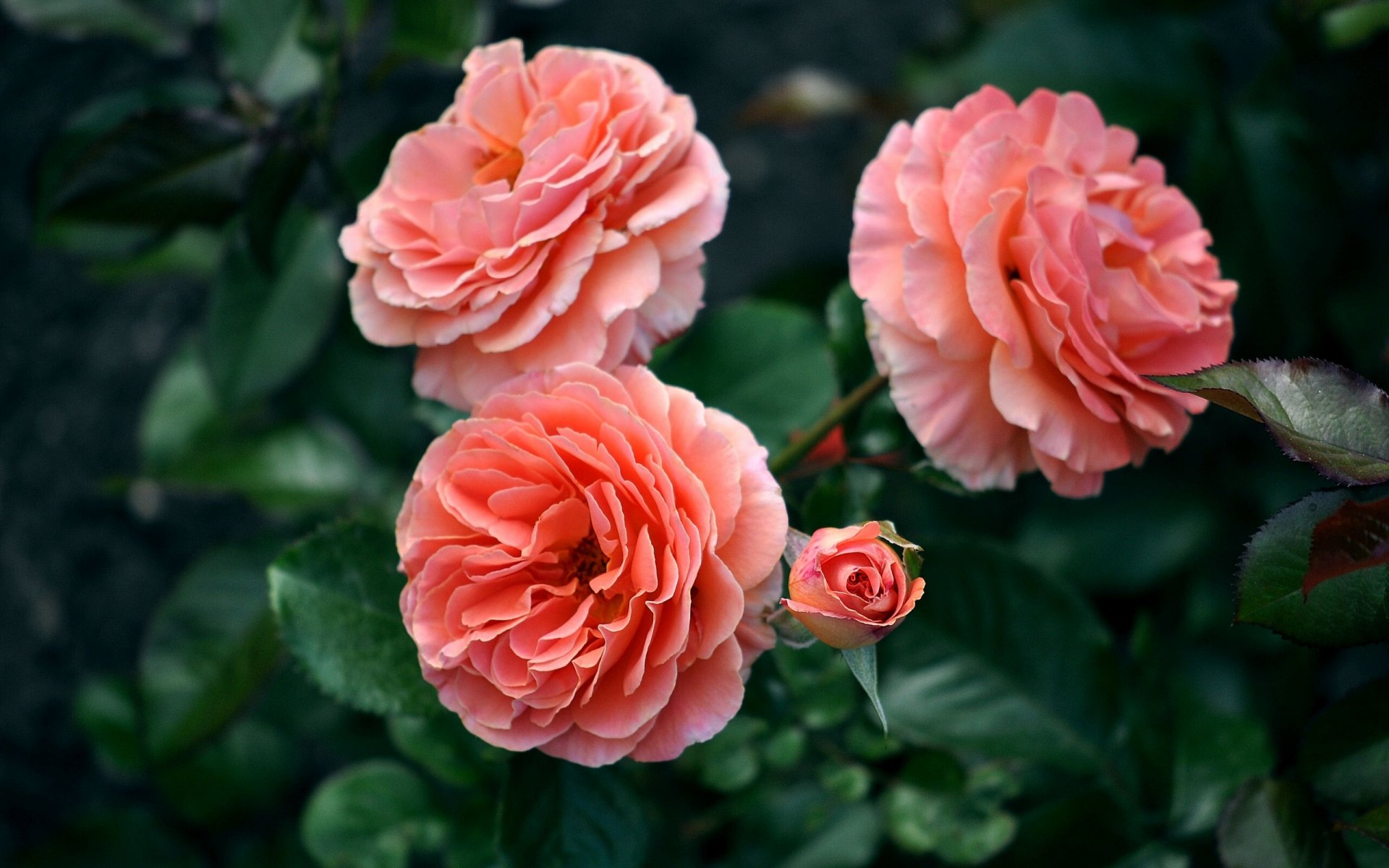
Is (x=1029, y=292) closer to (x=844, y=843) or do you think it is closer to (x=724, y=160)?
(x=844, y=843)

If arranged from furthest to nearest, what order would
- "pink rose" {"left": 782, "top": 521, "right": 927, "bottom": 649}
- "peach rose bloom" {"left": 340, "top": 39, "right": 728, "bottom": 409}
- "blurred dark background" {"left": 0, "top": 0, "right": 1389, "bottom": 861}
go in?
"blurred dark background" {"left": 0, "top": 0, "right": 1389, "bottom": 861} → "peach rose bloom" {"left": 340, "top": 39, "right": 728, "bottom": 409} → "pink rose" {"left": 782, "top": 521, "right": 927, "bottom": 649}

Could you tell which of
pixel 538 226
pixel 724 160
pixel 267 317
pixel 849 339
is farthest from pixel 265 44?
pixel 724 160

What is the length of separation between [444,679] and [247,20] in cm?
76

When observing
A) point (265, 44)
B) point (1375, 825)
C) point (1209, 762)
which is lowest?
point (1209, 762)

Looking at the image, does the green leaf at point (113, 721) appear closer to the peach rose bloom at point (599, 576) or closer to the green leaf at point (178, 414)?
the green leaf at point (178, 414)

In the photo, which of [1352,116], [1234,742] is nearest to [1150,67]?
[1352,116]

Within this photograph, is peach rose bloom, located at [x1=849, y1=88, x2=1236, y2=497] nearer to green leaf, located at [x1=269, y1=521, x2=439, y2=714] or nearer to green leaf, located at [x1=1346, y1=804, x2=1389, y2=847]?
green leaf, located at [x1=1346, y1=804, x2=1389, y2=847]

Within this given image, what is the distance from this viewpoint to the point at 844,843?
95 cm

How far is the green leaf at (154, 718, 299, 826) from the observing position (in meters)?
1.13

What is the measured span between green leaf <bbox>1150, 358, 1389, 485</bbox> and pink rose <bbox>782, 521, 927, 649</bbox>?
0.19 meters

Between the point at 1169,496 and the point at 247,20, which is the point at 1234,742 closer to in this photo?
the point at 1169,496

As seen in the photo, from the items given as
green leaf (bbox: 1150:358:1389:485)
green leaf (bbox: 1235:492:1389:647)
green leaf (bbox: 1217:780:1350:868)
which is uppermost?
green leaf (bbox: 1150:358:1389:485)

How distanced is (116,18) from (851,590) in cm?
94

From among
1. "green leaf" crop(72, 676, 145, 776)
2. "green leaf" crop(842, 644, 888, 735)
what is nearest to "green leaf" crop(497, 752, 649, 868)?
"green leaf" crop(842, 644, 888, 735)
